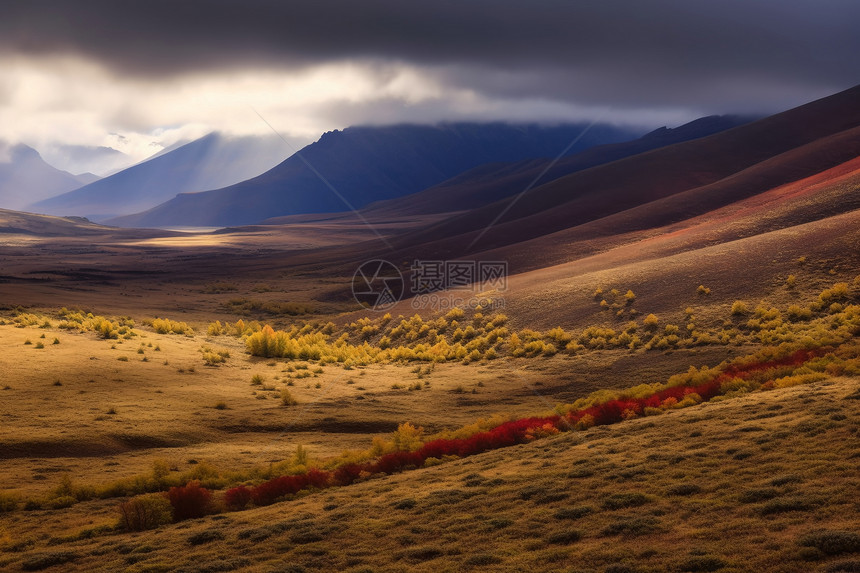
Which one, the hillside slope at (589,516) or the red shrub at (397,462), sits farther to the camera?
the red shrub at (397,462)

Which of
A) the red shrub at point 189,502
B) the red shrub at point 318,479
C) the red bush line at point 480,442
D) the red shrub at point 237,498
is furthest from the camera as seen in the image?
the red shrub at point 318,479

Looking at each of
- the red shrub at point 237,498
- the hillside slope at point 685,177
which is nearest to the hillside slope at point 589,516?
the red shrub at point 237,498

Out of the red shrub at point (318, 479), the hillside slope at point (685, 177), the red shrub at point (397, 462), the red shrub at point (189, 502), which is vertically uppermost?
the hillside slope at point (685, 177)

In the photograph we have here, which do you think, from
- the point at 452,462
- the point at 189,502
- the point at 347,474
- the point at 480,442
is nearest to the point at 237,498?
the point at 189,502

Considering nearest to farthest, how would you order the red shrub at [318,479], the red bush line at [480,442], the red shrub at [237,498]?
the red shrub at [237,498], the red bush line at [480,442], the red shrub at [318,479]

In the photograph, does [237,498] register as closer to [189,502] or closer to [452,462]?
[189,502]

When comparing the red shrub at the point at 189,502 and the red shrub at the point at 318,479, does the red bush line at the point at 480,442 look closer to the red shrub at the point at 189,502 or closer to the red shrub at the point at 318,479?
the red shrub at the point at 318,479

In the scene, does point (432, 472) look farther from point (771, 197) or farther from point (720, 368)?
point (771, 197)

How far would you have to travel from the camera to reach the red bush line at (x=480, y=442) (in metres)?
15.8

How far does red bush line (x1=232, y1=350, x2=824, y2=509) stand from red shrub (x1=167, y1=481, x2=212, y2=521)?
0.60 m

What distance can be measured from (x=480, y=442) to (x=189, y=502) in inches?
333

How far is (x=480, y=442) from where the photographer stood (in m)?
18.8

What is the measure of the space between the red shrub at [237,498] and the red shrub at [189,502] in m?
0.46

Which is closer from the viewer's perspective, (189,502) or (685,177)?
(189,502)
